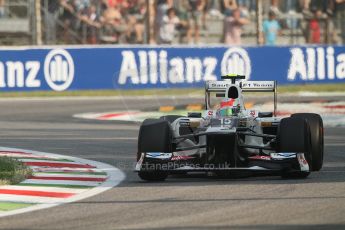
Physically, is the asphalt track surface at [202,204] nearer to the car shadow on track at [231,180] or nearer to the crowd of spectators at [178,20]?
the car shadow on track at [231,180]

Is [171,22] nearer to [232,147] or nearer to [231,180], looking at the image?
[231,180]

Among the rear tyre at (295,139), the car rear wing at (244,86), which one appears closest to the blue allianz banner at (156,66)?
the car rear wing at (244,86)

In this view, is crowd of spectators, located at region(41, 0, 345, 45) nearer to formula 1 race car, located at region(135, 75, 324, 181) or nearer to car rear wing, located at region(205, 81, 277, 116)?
Answer: car rear wing, located at region(205, 81, 277, 116)

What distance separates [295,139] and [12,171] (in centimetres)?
303

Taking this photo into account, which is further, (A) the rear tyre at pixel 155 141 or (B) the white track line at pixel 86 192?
(A) the rear tyre at pixel 155 141

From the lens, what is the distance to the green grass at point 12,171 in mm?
11633

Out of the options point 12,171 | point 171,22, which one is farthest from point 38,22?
point 12,171

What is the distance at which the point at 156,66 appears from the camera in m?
27.8

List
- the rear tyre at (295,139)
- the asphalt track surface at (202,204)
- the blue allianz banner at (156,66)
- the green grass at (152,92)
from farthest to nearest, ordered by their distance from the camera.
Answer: the green grass at (152,92) < the blue allianz banner at (156,66) < the rear tyre at (295,139) < the asphalt track surface at (202,204)

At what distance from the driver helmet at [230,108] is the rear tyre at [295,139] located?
786 mm

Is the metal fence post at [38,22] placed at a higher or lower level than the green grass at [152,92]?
higher

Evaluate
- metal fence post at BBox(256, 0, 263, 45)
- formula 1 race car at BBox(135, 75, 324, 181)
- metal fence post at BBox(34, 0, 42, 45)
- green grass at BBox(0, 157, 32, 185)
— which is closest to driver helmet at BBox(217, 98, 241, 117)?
formula 1 race car at BBox(135, 75, 324, 181)

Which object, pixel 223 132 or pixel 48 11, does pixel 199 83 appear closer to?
pixel 48 11

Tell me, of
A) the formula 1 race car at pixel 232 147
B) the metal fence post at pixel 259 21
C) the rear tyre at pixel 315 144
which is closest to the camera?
the formula 1 race car at pixel 232 147
